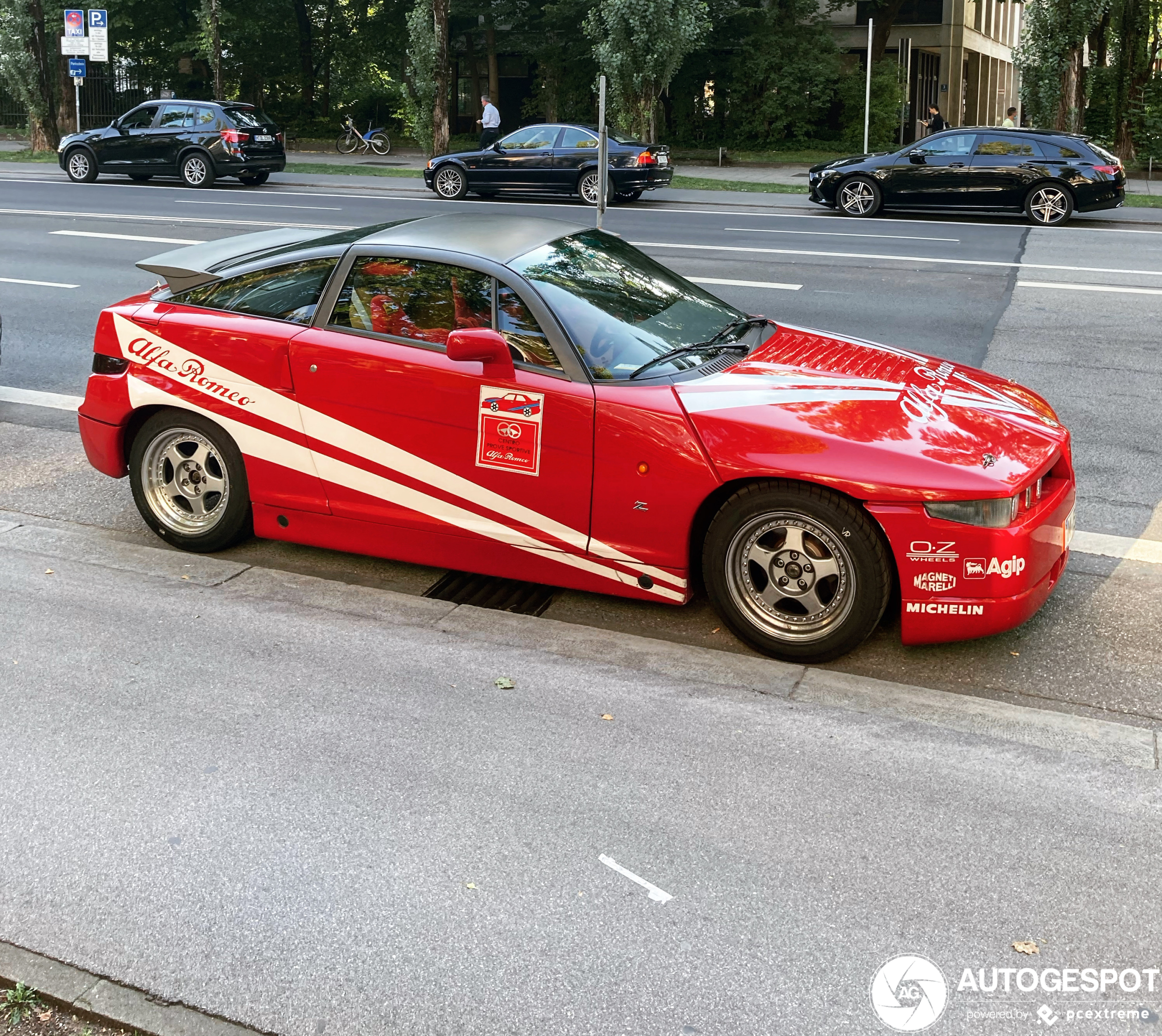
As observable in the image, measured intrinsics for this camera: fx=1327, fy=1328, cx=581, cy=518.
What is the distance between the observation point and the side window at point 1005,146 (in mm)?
21469

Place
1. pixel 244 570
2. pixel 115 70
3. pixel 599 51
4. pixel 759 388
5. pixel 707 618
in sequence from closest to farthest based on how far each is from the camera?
pixel 759 388 → pixel 707 618 → pixel 244 570 → pixel 599 51 → pixel 115 70

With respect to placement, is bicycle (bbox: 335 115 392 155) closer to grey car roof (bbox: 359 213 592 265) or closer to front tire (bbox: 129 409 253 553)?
grey car roof (bbox: 359 213 592 265)

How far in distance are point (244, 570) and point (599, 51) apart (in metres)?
26.6

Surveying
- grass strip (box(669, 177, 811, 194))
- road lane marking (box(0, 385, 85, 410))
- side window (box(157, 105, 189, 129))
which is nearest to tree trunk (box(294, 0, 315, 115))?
side window (box(157, 105, 189, 129))

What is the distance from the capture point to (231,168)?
90.9 feet

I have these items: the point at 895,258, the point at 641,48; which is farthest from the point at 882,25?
the point at 895,258

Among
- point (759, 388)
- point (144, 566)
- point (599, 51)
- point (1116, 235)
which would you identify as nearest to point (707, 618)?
point (759, 388)

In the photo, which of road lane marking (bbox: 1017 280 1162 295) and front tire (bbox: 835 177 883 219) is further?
front tire (bbox: 835 177 883 219)

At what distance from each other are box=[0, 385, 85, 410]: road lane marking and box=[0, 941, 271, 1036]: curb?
6.56 meters

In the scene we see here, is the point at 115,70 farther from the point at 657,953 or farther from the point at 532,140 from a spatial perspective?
the point at 657,953

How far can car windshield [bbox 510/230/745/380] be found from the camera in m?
5.50

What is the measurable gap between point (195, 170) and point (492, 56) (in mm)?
15513

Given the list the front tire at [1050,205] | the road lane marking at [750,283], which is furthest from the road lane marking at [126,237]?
the front tire at [1050,205]

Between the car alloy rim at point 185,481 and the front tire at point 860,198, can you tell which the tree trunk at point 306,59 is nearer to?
the front tire at point 860,198
